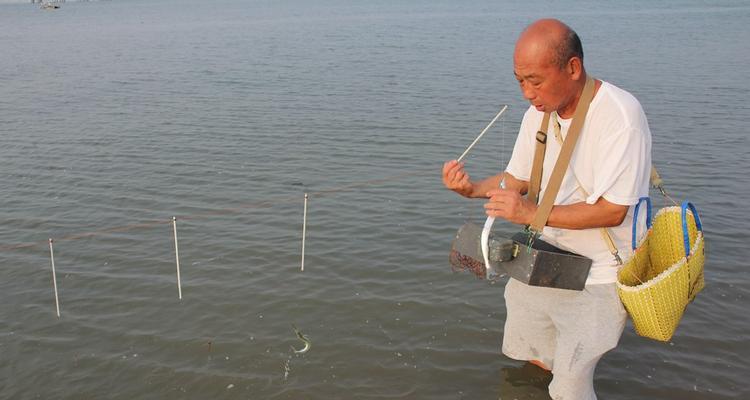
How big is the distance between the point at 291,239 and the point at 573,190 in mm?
6040

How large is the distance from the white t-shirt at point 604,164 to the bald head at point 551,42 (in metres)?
0.31

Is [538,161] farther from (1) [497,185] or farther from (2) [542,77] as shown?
(2) [542,77]

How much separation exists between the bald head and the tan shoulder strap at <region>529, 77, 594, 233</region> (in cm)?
24

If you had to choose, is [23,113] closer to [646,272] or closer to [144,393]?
[144,393]

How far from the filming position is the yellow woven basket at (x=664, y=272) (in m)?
3.71

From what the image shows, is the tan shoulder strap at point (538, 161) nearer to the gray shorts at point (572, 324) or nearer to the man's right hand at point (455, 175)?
the man's right hand at point (455, 175)

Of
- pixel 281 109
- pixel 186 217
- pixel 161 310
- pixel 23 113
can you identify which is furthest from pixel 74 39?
pixel 161 310

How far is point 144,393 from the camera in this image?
6039mm

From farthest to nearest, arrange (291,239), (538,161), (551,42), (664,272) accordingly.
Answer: (291,239), (538,161), (664,272), (551,42)

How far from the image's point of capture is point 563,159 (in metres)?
3.73

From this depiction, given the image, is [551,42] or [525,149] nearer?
[551,42]

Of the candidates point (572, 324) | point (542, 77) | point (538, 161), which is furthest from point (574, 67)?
point (572, 324)

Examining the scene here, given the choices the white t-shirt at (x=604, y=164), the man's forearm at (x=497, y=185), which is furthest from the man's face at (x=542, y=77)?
the man's forearm at (x=497, y=185)

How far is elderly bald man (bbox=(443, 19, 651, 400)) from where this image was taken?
3.46 meters
